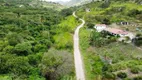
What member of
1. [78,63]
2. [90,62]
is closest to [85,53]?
[90,62]

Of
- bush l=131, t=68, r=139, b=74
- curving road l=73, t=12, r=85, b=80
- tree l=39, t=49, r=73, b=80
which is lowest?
bush l=131, t=68, r=139, b=74

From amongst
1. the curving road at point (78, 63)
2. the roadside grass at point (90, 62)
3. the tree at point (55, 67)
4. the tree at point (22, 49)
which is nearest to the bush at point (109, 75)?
the roadside grass at point (90, 62)

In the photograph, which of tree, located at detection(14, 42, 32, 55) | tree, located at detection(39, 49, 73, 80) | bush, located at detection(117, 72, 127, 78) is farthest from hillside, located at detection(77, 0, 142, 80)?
tree, located at detection(14, 42, 32, 55)

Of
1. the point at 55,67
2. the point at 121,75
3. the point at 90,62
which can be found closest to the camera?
the point at 121,75

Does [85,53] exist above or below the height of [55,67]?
below

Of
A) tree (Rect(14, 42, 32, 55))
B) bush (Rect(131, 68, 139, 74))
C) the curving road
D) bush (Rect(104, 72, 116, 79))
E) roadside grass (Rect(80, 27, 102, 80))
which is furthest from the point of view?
tree (Rect(14, 42, 32, 55))

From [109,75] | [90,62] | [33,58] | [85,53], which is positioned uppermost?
[33,58]

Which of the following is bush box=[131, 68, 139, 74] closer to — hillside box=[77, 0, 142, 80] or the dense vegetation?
hillside box=[77, 0, 142, 80]

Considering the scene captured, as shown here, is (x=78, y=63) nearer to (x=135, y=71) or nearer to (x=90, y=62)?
(x=90, y=62)

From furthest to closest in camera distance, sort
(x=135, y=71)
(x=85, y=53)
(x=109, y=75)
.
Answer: (x=85, y=53) → (x=135, y=71) → (x=109, y=75)

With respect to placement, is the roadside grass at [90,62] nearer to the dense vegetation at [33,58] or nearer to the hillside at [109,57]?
the hillside at [109,57]

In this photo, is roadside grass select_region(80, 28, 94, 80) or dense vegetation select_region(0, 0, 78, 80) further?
roadside grass select_region(80, 28, 94, 80)

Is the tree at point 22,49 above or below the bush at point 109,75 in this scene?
above
